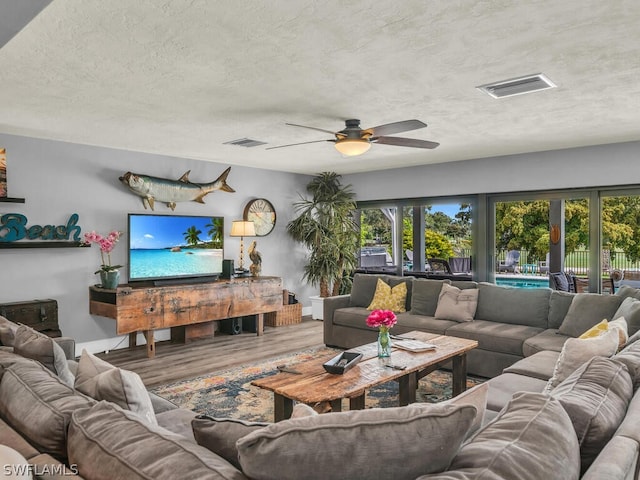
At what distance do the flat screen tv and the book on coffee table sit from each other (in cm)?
320

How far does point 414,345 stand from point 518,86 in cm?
205

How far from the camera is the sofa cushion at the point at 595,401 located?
4.57ft

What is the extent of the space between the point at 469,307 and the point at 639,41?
2840 millimetres

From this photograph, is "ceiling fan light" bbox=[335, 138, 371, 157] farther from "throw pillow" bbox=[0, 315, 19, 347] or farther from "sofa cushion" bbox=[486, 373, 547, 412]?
"throw pillow" bbox=[0, 315, 19, 347]

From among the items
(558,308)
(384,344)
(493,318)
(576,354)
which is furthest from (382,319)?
(558,308)

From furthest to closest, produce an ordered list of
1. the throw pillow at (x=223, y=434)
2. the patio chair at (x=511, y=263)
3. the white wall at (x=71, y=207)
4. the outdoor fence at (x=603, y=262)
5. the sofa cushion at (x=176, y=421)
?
1. the patio chair at (x=511, y=263)
2. the outdoor fence at (x=603, y=262)
3. the white wall at (x=71, y=207)
4. the sofa cushion at (x=176, y=421)
5. the throw pillow at (x=223, y=434)

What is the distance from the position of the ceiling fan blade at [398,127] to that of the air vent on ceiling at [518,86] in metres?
0.49

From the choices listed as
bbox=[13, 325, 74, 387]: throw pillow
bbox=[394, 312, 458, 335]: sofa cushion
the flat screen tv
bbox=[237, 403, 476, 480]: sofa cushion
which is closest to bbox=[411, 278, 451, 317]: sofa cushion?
bbox=[394, 312, 458, 335]: sofa cushion

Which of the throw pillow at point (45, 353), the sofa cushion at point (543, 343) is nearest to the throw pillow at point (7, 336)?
the throw pillow at point (45, 353)

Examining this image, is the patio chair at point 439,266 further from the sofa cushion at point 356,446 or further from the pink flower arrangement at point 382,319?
the sofa cushion at point 356,446

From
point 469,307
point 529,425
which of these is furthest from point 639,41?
point 469,307

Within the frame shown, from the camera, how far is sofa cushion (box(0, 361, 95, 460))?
57.1 inches

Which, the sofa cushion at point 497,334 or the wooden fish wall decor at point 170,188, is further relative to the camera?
the wooden fish wall decor at point 170,188

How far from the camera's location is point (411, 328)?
4805mm
